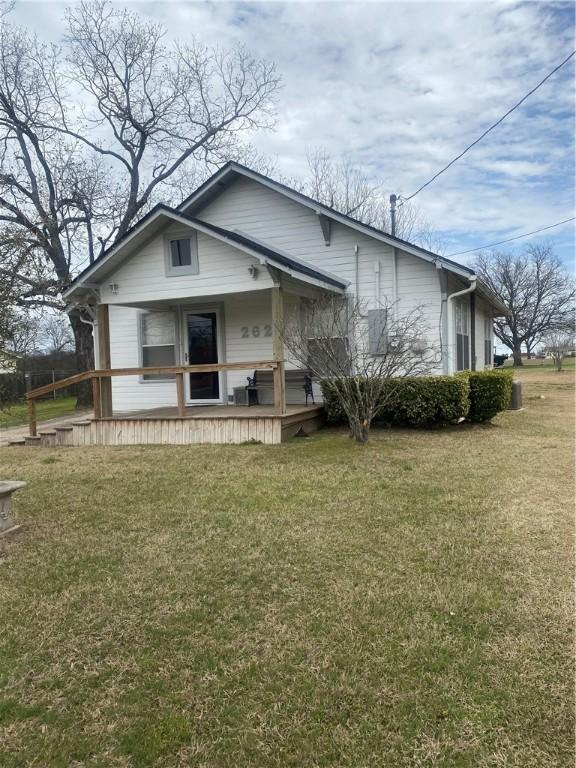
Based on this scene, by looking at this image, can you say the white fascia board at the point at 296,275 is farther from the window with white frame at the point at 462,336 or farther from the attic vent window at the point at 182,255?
the window with white frame at the point at 462,336

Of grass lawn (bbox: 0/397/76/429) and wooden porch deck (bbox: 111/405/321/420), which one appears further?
wooden porch deck (bbox: 111/405/321/420)

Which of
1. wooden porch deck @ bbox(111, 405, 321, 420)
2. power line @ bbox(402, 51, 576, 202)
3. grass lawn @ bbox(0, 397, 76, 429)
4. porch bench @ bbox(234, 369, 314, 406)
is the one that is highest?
power line @ bbox(402, 51, 576, 202)

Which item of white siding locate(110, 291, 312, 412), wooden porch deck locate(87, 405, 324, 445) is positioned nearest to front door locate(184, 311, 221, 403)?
white siding locate(110, 291, 312, 412)

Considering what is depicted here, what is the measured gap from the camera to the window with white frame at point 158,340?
1231cm

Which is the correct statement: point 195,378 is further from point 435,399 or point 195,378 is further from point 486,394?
point 486,394

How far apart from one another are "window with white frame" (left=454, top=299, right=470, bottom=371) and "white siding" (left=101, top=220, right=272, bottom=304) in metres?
5.14

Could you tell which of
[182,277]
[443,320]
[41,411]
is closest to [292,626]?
[182,277]

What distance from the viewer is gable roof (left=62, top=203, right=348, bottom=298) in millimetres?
9008

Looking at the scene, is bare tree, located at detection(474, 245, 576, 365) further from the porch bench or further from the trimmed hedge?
the porch bench

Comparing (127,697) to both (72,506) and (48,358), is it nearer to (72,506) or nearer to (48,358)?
(72,506)

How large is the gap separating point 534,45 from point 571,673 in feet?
37.3

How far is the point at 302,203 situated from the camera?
11.2m

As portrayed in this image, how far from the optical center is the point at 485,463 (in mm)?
7125

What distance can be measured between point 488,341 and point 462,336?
683cm
